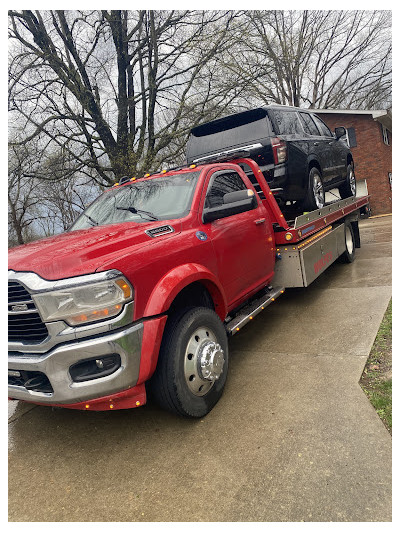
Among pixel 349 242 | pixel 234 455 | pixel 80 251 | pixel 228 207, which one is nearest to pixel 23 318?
pixel 80 251

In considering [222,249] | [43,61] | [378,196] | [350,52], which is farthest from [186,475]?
[350,52]

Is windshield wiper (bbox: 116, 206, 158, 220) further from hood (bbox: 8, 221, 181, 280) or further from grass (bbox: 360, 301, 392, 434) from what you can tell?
grass (bbox: 360, 301, 392, 434)

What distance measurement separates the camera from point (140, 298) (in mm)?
2605

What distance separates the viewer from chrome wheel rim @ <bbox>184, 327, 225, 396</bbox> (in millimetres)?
2926

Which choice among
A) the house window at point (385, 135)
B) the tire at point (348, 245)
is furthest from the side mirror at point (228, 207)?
the house window at point (385, 135)

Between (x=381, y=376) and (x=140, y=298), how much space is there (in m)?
2.32

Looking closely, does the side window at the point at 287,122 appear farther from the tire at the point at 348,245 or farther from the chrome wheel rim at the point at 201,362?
the chrome wheel rim at the point at 201,362

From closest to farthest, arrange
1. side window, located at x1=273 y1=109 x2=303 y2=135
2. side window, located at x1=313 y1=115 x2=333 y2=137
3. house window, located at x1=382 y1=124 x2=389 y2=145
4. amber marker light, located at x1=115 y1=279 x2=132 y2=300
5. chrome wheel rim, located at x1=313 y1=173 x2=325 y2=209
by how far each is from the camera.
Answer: amber marker light, located at x1=115 y1=279 x2=132 y2=300, side window, located at x1=273 y1=109 x2=303 y2=135, chrome wheel rim, located at x1=313 y1=173 x2=325 y2=209, side window, located at x1=313 y1=115 x2=333 y2=137, house window, located at x1=382 y1=124 x2=389 y2=145

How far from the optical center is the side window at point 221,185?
3.83 metres

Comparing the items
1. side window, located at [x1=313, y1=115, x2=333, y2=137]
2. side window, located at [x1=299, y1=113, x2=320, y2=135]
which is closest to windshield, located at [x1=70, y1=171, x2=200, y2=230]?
side window, located at [x1=299, y1=113, x2=320, y2=135]

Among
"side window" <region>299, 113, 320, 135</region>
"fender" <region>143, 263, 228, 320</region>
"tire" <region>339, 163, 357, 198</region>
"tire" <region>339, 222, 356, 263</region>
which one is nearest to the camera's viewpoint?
"fender" <region>143, 263, 228, 320</region>

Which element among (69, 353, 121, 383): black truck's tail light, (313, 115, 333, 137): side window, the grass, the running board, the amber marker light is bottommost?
the grass

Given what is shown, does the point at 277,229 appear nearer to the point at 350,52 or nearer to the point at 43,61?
the point at 43,61

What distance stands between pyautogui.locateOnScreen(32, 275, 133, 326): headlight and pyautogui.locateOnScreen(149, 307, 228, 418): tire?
1.87 feet
